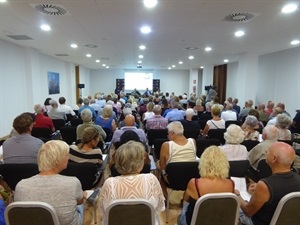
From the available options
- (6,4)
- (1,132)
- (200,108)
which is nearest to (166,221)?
(6,4)

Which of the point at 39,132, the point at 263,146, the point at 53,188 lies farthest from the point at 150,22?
the point at 53,188

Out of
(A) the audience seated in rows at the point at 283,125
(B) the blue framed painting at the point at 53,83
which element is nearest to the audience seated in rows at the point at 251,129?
(A) the audience seated in rows at the point at 283,125

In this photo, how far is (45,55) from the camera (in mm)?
10633

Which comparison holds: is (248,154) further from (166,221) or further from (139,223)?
(139,223)

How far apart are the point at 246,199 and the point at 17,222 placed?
5.98 feet

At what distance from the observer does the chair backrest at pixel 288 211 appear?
62.2 inches

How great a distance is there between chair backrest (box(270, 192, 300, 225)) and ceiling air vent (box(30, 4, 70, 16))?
4120 mm

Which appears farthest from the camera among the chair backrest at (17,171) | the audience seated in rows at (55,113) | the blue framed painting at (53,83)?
the blue framed painting at (53,83)

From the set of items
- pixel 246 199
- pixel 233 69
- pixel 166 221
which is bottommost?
pixel 166 221

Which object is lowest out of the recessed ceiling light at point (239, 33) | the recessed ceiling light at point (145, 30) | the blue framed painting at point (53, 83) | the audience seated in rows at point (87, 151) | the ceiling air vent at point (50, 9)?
the audience seated in rows at point (87, 151)

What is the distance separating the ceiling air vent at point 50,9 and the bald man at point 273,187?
3904 millimetres

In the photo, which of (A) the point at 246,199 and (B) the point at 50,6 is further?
(B) the point at 50,6

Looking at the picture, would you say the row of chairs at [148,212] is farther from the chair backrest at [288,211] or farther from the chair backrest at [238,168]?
the chair backrest at [238,168]

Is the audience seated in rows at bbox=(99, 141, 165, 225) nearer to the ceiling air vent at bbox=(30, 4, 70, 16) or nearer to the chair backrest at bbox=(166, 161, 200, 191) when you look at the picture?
the chair backrest at bbox=(166, 161, 200, 191)
